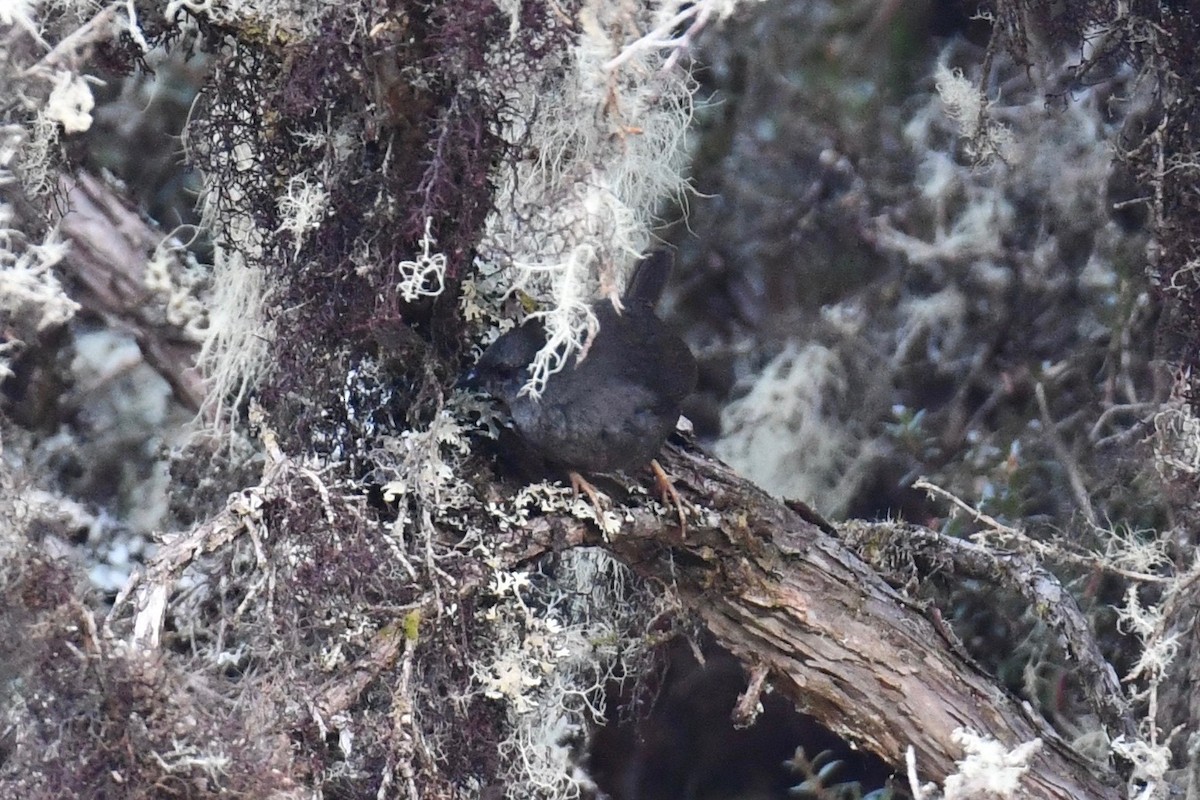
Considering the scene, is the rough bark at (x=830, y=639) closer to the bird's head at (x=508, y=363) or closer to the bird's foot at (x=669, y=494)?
the bird's foot at (x=669, y=494)

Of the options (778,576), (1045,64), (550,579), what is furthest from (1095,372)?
(550,579)

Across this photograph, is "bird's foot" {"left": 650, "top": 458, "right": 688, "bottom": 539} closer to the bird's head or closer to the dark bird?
the dark bird

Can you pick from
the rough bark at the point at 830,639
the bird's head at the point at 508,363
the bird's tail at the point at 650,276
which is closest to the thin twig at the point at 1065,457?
the rough bark at the point at 830,639

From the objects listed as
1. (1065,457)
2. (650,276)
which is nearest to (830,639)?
(650,276)

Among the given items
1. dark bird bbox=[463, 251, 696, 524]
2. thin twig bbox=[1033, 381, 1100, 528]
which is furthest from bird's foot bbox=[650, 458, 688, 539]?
thin twig bbox=[1033, 381, 1100, 528]

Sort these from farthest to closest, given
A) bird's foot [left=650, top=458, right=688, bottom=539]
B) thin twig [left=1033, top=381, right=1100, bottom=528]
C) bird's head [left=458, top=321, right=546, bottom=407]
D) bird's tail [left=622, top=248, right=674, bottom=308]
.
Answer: thin twig [left=1033, top=381, right=1100, bottom=528] < bird's tail [left=622, top=248, right=674, bottom=308] < bird's foot [left=650, top=458, right=688, bottom=539] < bird's head [left=458, top=321, right=546, bottom=407]

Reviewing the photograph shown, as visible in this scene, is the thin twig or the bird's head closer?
the bird's head

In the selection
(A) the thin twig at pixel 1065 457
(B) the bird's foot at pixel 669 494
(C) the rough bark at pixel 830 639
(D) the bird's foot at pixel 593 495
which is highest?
(D) the bird's foot at pixel 593 495

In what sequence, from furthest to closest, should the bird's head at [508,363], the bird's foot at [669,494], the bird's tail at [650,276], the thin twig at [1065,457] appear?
the thin twig at [1065,457]
the bird's tail at [650,276]
the bird's foot at [669,494]
the bird's head at [508,363]
